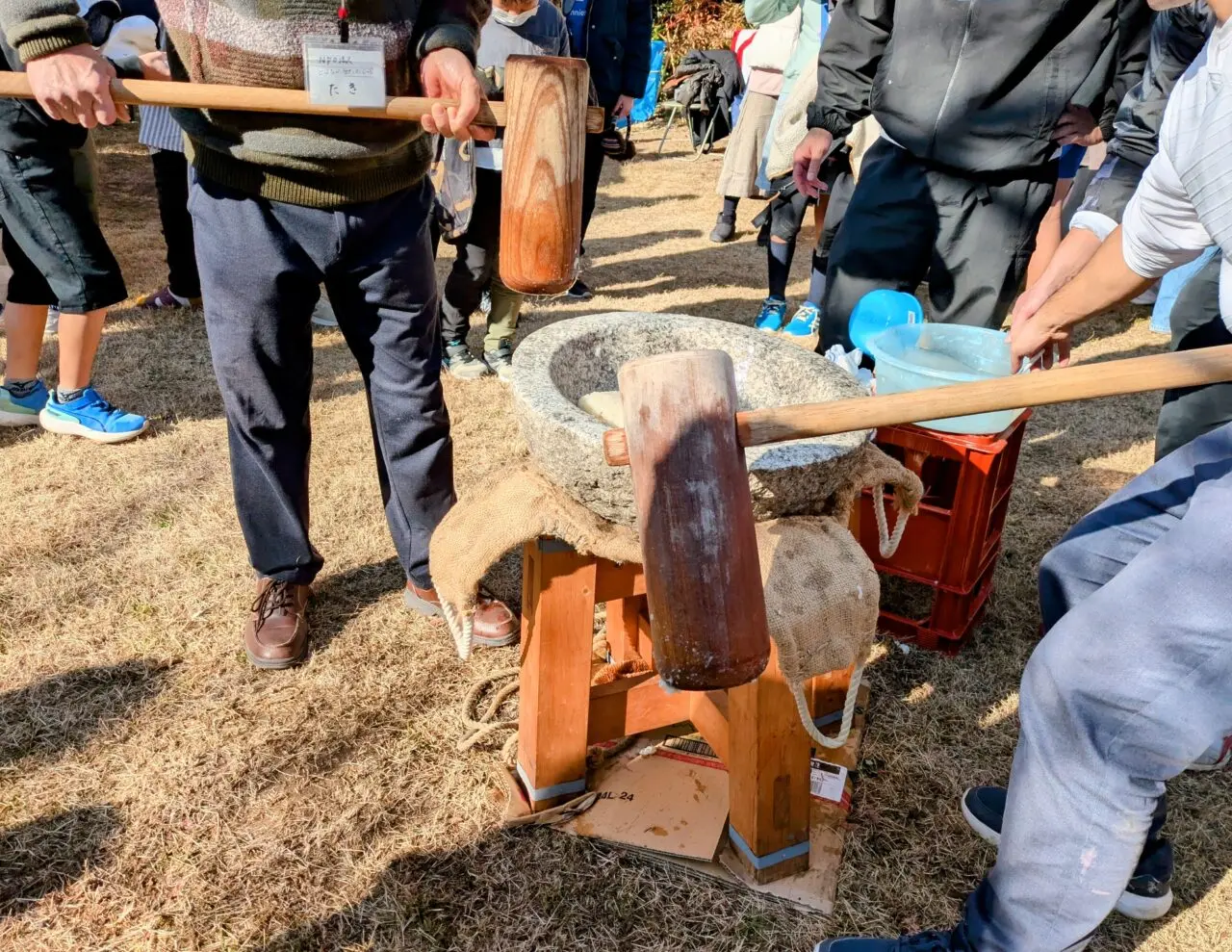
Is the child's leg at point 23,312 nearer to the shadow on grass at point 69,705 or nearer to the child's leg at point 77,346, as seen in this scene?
the child's leg at point 77,346

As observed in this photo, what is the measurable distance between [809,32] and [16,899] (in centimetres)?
567

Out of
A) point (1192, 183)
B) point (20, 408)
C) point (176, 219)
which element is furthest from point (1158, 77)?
point (176, 219)

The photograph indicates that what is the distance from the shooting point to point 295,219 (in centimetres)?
199

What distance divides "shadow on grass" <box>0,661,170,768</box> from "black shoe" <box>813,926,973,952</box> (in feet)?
5.73

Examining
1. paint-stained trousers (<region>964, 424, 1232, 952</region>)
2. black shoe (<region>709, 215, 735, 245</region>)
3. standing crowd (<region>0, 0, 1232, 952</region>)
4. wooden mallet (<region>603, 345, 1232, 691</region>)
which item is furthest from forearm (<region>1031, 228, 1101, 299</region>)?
black shoe (<region>709, 215, 735, 245</region>)

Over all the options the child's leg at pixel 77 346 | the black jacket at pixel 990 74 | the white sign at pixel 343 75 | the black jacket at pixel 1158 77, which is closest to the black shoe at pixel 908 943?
the white sign at pixel 343 75

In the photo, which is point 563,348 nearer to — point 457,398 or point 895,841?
point 895,841

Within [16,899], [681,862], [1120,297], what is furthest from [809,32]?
[16,899]

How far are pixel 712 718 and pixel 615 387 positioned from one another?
791 millimetres

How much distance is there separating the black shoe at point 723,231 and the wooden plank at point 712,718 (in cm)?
581

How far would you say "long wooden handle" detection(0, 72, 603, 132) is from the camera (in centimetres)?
179

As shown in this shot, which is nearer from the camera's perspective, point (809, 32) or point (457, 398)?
point (457, 398)

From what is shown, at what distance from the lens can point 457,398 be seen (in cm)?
419

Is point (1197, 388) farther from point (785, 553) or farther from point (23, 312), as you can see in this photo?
point (23, 312)
